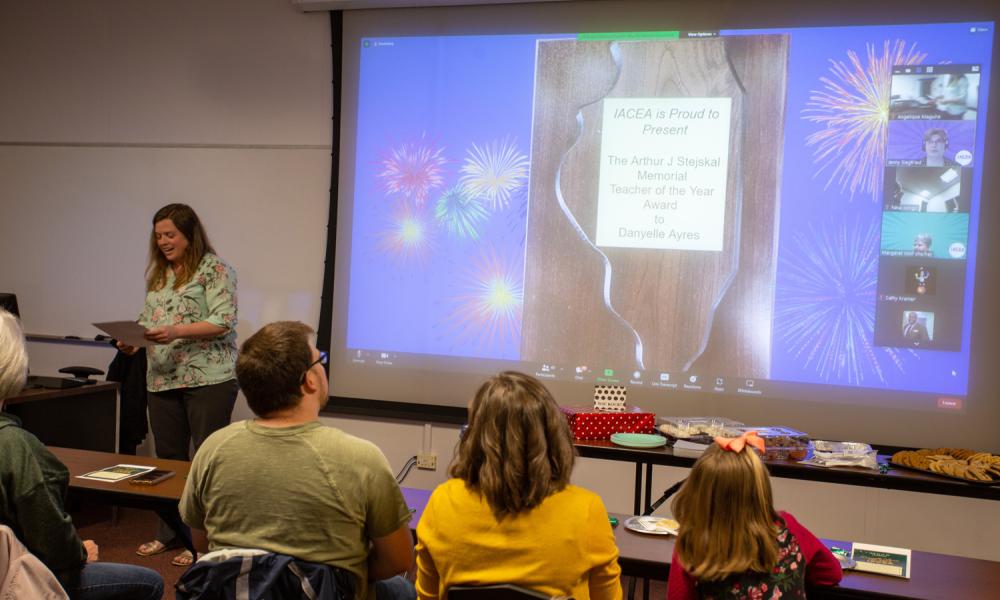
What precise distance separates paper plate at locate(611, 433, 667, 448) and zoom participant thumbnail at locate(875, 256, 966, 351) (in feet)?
3.97

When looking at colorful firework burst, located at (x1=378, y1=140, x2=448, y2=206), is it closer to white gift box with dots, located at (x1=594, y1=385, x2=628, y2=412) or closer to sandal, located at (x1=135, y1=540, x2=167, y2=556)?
white gift box with dots, located at (x1=594, y1=385, x2=628, y2=412)

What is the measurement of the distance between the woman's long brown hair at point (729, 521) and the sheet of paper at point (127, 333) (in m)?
2.33

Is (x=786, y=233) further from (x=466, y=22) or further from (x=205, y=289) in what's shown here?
(x=205, y=289)

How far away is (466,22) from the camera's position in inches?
158

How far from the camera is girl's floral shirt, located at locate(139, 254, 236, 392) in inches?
132

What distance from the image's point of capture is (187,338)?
10.9 ft

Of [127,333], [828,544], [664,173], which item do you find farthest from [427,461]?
[828,544]

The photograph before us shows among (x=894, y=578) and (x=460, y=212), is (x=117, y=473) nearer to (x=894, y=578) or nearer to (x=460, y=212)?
(x=460, y=212)

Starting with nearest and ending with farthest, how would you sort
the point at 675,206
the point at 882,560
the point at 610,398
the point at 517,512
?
the point at 517,512 < the point at 882,560 < the point at 610,398 < the point at 675,206

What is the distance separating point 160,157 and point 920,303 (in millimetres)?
3895

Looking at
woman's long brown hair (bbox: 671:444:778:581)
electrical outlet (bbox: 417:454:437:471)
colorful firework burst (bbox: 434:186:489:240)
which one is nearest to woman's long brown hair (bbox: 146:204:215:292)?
colorful firework burst (bbox: 434:186:489:240)

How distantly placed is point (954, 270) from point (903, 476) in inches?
44.2

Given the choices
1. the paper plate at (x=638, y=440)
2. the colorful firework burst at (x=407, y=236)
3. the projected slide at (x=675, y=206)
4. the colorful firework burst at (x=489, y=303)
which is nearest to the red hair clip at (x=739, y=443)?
the paper plate at (x=638, y=440)

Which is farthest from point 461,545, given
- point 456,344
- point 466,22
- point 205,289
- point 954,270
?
point 466,22
